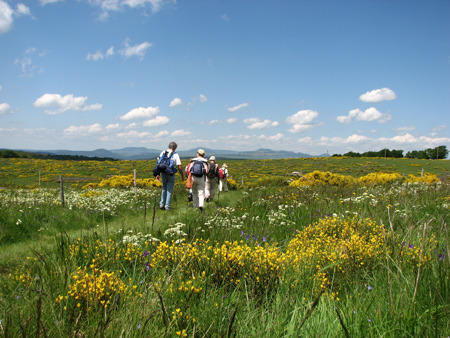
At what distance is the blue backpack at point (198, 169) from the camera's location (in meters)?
9.93

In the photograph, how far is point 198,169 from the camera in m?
9.94

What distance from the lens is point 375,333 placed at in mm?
1808

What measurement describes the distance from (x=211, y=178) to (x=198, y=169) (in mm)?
2866

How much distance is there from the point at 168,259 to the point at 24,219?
21.7ft

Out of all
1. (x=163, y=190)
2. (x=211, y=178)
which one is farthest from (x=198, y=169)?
(x=211, y=178)

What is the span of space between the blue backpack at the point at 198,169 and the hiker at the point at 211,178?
6.80 ft

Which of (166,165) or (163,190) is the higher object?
(166,165)

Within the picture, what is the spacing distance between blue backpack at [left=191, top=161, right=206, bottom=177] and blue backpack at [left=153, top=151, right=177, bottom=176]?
705mm

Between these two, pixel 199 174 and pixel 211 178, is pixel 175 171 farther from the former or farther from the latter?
pixel 211 178

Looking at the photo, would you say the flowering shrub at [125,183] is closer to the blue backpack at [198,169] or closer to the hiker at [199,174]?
the hiker at [199,174]

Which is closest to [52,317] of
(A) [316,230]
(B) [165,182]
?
(A) [316,230]

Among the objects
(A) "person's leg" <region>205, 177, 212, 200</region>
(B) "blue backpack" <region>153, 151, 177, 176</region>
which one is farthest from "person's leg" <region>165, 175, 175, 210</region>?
(A) "person's leg" <region>205, 177, 212, 200</region>

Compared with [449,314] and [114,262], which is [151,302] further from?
[449,314]

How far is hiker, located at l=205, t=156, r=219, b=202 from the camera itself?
40.1ft
